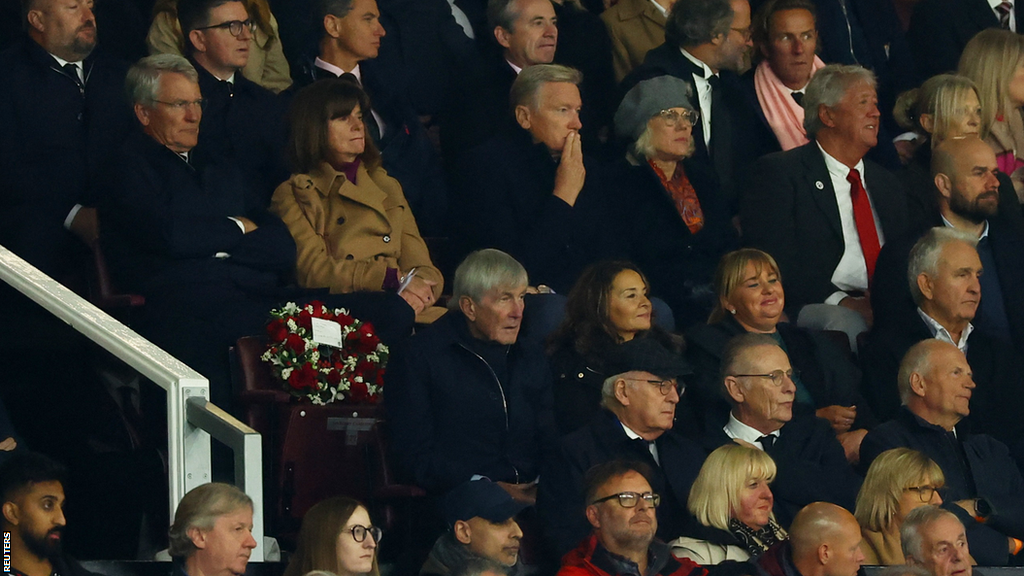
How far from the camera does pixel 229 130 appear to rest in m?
7.76

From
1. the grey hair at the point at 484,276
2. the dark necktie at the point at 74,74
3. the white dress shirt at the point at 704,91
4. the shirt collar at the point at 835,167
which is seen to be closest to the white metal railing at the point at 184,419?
the grey hair at the point at 484,276

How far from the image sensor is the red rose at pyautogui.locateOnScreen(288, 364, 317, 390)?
666 cm

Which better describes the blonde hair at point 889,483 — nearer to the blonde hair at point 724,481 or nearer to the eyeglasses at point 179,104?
the blonde hair at point 724,481

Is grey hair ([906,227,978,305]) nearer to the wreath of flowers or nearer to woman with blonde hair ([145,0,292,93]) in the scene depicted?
the wreath of flowers

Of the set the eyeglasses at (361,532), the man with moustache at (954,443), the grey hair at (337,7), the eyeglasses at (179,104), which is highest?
the grey hair at (337,7)

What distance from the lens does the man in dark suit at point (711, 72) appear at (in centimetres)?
874

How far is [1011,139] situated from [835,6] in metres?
1.25

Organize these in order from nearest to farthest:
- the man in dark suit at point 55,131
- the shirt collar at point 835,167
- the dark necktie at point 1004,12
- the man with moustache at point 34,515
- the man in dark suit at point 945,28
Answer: the man with moustache at point 34,515
the man in dark suit at point 55,131
the shirt collar at point 835,167
the man in dark suit at point 945,28
the dark necktie at point 1004,12

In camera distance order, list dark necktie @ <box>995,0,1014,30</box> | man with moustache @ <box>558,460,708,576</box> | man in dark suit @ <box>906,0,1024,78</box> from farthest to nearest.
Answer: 1. dark necktie @ <box>995,0,1014,30</box>
2. man in dark suit @ <box>906,0,1024,78</box>
3. man with moustache @ <box>558,460,708,576</box>

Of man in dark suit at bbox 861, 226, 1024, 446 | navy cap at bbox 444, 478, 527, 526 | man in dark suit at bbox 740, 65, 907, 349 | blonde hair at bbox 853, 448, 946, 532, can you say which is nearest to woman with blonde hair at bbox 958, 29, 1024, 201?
man in dark suit at bbox 740, 65, 907, 349

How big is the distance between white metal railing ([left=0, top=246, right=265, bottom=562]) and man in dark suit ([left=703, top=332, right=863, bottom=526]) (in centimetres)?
209

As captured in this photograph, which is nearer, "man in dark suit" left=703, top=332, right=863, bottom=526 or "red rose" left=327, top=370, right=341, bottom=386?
"red rose" left=327, top=370, right=341, bottom=386

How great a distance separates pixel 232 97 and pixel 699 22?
7.24ft

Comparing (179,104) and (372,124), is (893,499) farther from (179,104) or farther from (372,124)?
(179,104)
